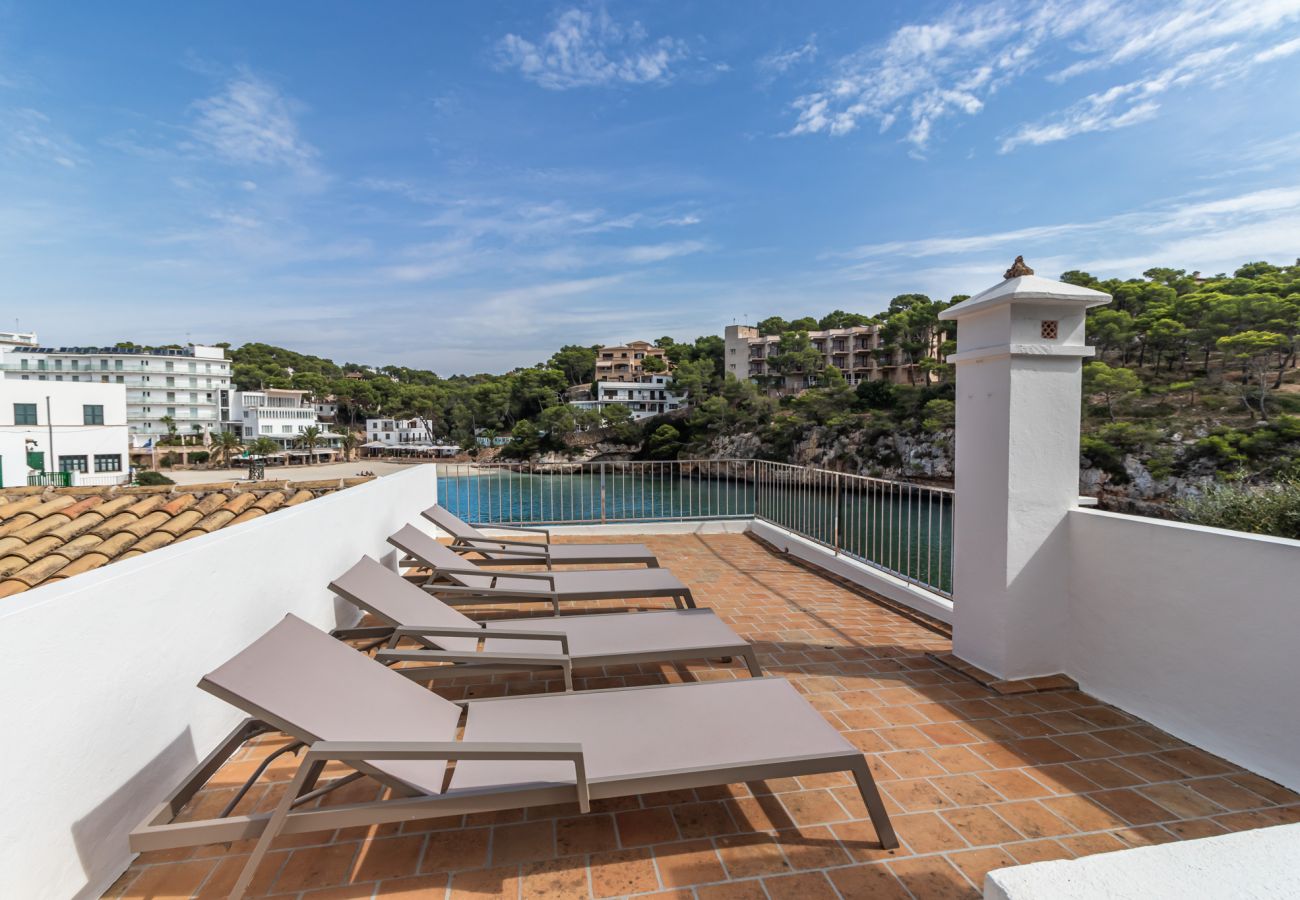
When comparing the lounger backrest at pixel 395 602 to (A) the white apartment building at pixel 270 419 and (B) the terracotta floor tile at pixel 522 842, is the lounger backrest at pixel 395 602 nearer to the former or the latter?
(B) the terracotta floor tile at pixel 522 842

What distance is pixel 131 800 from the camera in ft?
6.83

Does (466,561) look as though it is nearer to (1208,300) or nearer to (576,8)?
(576,8)

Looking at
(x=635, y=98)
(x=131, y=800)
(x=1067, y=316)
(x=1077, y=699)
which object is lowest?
(x=1077, y=699)

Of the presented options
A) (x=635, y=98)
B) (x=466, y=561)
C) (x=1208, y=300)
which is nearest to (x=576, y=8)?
(x=635, y=98)

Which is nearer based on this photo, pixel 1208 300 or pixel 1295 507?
pixel 1295 507

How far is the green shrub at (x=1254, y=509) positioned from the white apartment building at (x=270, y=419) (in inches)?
3001

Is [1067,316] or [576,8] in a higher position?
[576,8]

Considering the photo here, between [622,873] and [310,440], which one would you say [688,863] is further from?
[310,440]

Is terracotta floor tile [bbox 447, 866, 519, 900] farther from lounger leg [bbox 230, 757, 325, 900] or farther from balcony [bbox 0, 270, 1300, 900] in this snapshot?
lounger leg [bbox 230, 757, 325, 900]

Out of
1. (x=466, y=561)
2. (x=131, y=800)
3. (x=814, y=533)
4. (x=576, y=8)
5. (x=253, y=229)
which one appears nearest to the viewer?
(x=131, y=800)

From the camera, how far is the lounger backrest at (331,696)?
6.23 feet

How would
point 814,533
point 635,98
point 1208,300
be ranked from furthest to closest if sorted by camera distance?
point 1208,300 → point 635,98 → point 814,533

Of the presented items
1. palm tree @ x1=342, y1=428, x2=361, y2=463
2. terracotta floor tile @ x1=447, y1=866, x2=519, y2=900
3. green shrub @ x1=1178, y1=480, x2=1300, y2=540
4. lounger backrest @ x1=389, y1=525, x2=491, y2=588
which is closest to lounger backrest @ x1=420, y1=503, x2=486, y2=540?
lounger backrest @ x1=389, y1=525, x2=491, y2=588

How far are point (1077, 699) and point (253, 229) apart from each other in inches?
925
